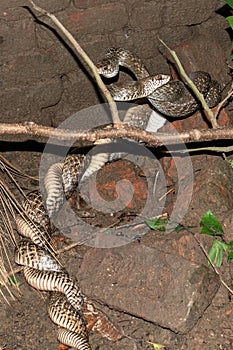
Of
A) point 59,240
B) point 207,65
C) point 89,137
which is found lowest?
point 59,240

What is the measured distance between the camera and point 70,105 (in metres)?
4.50

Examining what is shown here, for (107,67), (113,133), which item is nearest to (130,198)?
(107,67)

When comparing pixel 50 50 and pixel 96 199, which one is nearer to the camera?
pixel 50 50

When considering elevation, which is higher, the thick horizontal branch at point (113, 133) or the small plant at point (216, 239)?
the thick horizontal branch at point (113, 133)

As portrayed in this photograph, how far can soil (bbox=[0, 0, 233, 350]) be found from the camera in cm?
374

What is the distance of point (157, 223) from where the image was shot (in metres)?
4.04

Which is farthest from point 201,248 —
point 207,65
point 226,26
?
point 226,26

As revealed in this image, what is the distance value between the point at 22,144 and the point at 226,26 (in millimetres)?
1666

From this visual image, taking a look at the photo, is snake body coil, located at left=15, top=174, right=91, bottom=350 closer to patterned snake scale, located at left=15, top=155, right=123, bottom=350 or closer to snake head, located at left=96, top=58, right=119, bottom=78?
patterned snake scale, located at left=15, top=155, right=123, bottom=350

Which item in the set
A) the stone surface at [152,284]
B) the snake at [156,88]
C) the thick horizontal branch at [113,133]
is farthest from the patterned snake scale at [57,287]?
the snake at [156,88]

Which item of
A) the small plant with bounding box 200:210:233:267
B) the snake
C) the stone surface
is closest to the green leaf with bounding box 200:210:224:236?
the small plant with bounding box 200:210:233:267

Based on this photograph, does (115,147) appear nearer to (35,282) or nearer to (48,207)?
(48,207)

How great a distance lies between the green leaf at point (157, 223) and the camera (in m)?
4.01

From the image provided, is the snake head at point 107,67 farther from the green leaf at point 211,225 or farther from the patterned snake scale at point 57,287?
the green leaf at point 211,225
